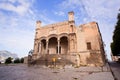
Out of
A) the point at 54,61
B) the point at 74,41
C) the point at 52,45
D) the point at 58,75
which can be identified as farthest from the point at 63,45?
the point at 58,75

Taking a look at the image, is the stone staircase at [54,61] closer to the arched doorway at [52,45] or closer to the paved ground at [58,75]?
the arched doorway at [52,45]

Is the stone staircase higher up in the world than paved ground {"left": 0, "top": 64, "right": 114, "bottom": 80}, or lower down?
higher up

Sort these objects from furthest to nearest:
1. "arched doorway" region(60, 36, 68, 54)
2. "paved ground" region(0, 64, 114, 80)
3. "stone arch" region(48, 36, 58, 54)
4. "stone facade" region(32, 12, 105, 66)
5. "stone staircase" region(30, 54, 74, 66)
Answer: "stone arch" region(48, 36, 58, 54) < "arched doorway" region(60, 36, 68, 54) < "stone facade" region(32, 12, 105, 66) < "stone staircase" region(30, 54, 74, 66) < "paved ground" region(0, 64, 114, 80)

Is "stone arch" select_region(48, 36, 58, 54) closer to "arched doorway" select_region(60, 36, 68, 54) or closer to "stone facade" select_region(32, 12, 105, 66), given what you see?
"stone facade" select_region(32, 12, 105, 66)

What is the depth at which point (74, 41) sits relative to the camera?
22953mm

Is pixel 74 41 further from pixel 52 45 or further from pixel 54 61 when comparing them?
pixel 52 45

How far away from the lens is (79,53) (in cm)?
2230

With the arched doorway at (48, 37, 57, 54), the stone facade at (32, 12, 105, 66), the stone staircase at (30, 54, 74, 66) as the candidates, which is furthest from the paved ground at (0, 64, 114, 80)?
the arched doorway at (48, 37, 57, 54)

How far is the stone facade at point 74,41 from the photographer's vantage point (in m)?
20.9

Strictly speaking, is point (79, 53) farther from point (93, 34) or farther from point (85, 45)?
point (93, 34)

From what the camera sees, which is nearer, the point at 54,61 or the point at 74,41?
the point at 54,61

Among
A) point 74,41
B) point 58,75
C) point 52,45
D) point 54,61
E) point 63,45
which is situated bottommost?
point 58,75

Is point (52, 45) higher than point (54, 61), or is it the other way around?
point (52, 45)

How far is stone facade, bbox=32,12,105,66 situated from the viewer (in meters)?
20.9
